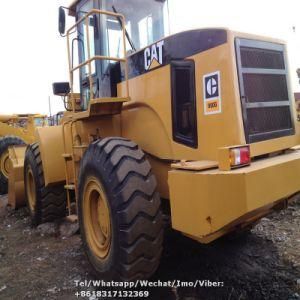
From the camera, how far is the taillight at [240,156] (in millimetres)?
2775

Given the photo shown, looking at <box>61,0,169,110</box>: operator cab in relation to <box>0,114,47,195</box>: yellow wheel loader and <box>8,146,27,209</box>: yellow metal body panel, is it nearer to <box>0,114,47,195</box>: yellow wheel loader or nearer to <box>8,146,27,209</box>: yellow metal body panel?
<box>8,146,27,209</box>: yellow metal body panel

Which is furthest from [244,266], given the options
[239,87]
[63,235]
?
[63,235]

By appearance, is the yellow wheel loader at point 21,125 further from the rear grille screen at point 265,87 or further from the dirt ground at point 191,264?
the rear grille screen at point 265,87

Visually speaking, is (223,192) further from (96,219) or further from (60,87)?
(60,87)

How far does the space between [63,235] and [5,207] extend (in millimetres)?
2607

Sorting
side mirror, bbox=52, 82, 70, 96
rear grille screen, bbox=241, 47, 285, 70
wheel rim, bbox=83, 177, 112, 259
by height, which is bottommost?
wheel rim, bbox=83, 177, 112, 259

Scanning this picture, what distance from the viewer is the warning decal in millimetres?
3080

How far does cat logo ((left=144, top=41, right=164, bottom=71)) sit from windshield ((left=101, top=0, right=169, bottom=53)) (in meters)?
0.57

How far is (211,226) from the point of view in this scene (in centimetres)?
271

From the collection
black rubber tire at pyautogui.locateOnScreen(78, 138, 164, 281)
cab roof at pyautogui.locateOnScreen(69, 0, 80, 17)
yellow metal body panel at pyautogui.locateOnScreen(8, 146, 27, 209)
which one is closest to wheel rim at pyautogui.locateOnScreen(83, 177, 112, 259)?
black rubber tire at pyautogui.locateOnScreen(78, 138, 164, 281)

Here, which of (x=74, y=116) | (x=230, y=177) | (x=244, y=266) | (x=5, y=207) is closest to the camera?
(x=230, y=177)

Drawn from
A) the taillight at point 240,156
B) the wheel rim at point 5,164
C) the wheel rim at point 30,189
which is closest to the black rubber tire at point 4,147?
the wheel rim at point 5,164

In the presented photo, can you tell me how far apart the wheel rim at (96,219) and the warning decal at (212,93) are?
1.22 metres

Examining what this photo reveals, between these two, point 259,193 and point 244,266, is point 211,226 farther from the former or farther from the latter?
point 244,266
